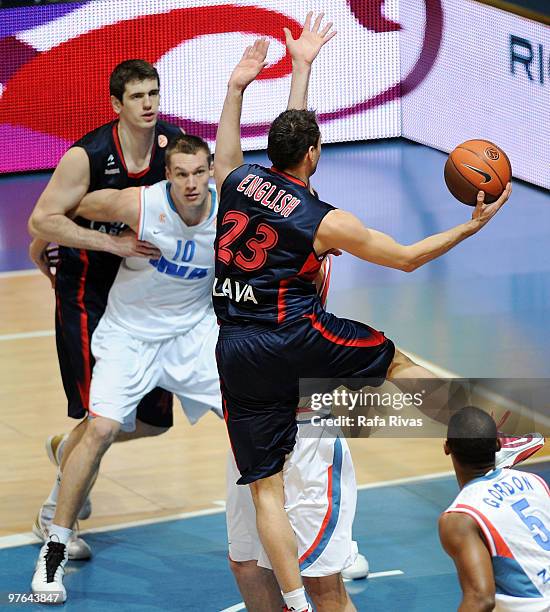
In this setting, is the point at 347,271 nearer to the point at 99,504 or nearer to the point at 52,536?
the point at 99,504

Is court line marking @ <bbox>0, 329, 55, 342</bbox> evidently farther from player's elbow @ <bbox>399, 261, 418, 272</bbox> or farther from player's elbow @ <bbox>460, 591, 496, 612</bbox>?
player's elbow @ <bbox>460, 591, 496, 612</bbox>

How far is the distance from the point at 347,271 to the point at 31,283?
248cm

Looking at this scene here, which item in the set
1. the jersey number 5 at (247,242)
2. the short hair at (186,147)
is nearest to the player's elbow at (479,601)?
the jersey number 5 at (247,242)

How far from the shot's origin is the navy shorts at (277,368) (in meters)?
5.03

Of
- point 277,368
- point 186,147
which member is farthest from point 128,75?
point 277,368

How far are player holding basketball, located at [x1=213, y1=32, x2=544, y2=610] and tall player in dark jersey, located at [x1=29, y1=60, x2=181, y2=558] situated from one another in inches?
46.1

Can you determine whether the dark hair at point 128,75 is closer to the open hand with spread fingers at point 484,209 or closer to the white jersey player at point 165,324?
the white jersey player at point 165,324

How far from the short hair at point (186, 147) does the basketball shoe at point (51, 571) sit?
1.74 meters

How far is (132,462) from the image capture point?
24.3 feet

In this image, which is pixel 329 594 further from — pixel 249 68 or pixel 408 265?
pixel 249 68

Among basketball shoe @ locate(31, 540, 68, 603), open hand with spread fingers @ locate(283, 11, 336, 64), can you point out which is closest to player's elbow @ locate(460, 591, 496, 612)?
basketball shoe @ locate(31, 540, 68, 603)

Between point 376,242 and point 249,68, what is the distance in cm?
120

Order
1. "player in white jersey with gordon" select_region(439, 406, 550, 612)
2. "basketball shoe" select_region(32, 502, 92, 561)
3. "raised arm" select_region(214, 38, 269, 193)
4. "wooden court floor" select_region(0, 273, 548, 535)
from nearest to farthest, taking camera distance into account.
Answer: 1. "player in white jersey with gordon" select_region(439, 406, 550, 612)
2. "raised arm" select_region(214, 38, 269, 193)
3. "basketball shoe" select_region(32, 502, 92, 561)
4. "wooden court floor" select_region(0, 273, 548, 535)

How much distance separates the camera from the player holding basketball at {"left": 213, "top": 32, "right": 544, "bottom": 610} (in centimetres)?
496
